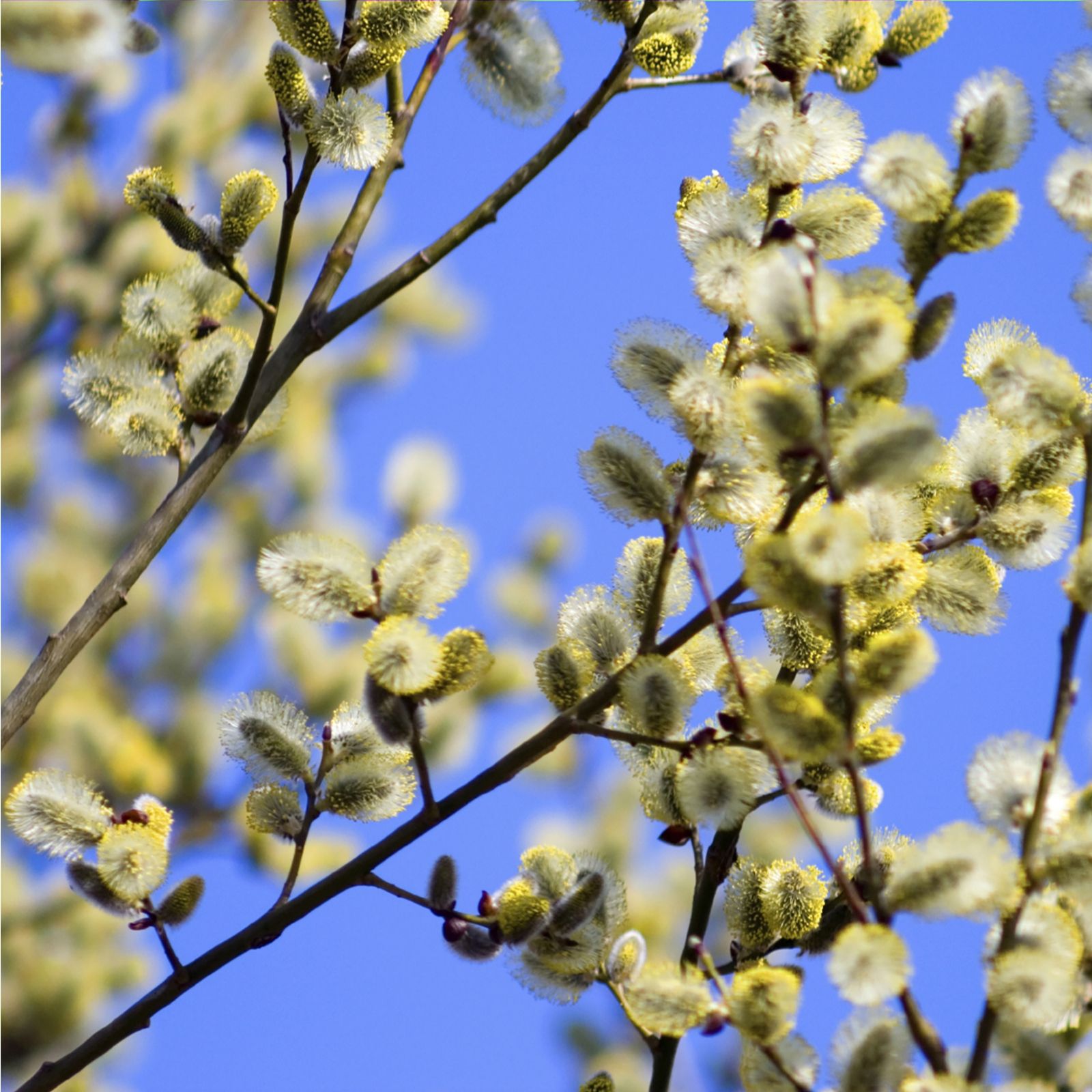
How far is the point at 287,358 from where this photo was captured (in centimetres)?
Answer: 87

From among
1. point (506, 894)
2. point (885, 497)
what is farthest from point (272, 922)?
point (885, 497)

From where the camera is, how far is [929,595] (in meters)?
0.77

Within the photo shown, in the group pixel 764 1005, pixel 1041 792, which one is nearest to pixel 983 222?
pixel 1041 792

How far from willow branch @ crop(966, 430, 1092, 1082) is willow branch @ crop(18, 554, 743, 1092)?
172 millimetres

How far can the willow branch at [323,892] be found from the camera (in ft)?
2.32

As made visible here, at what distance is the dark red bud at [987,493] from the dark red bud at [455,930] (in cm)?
40

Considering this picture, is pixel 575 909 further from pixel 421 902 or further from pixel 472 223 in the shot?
pixel 472 223

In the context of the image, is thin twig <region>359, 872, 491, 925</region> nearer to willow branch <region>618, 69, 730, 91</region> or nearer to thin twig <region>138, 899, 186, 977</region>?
thin twig <region>138, 899, 186, 977</region>

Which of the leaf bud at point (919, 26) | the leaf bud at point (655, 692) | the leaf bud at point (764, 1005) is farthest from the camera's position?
the leaf bud at point (919, 26)

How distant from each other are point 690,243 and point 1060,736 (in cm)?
34

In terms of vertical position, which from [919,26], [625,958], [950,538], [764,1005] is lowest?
[764,1005]

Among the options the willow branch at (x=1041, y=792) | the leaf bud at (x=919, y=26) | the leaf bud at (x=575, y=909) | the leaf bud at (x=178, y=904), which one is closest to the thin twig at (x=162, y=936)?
the leaf bud at (x=178, y=904)

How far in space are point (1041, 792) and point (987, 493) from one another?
0.23m

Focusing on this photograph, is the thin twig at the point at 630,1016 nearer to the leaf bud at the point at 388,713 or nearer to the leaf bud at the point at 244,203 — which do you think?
the leaf bud at the point at 388,713
